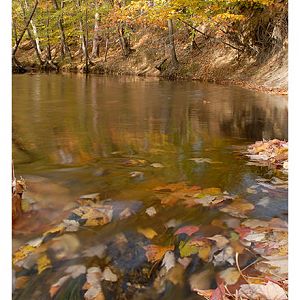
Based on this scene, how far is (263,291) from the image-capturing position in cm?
189

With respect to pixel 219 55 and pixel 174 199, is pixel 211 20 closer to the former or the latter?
pixel 219 55

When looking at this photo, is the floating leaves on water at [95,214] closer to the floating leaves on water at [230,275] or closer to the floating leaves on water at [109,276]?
the floating leaves on water at [109,276]

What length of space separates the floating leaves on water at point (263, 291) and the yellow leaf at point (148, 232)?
2.44ft

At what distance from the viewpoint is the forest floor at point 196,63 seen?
1388 cm

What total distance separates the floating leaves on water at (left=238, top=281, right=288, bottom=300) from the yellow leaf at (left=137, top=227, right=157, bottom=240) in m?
0.74

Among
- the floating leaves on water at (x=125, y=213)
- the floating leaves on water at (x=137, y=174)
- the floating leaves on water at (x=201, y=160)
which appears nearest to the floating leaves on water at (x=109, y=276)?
the floating leaves on water at (x=125, y=213)

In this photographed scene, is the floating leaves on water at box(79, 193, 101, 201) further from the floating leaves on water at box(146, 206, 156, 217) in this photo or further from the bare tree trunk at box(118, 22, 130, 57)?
the bare tree trunk at box(118, 22, 130, 57)

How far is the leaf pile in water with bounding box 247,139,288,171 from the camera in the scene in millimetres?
4273

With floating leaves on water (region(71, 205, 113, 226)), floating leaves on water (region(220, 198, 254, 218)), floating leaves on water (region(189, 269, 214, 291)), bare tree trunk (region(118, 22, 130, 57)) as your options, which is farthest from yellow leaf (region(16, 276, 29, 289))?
bare tree trunk (region(118, 22, 130, 57))
